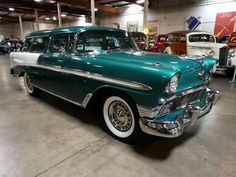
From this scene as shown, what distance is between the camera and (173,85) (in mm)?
2002

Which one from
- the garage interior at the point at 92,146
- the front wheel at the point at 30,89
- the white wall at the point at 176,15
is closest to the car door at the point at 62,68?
the garage interior at the point at 92,146

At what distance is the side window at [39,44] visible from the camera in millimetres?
3740

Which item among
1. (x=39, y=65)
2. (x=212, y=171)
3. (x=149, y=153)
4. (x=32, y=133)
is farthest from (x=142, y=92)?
(x=39, y=65)

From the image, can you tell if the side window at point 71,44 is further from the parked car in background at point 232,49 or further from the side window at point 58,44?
the parked car in background at point 232,49

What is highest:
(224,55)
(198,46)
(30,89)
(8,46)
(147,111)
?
(8,46)

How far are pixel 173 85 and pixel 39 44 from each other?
3136mm

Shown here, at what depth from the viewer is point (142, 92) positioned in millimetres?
2061

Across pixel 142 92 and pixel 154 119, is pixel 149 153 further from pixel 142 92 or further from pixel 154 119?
pixel 142 92

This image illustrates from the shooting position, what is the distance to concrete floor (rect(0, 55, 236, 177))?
2.02m

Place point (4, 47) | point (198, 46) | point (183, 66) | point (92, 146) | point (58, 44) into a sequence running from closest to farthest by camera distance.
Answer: point (183, 66) → point (92, 146) → point (58, 44) → point (198, 46) → point (4, 47)

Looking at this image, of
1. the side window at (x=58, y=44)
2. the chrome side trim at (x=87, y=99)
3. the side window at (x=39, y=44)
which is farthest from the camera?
the side window at (x=39, y=44)

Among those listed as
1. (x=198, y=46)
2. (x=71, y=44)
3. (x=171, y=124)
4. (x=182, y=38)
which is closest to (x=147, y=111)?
(x=171, y=124)

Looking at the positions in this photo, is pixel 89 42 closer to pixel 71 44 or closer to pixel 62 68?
pixel 71 44

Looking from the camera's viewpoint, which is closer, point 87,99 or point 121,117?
point 121,117
